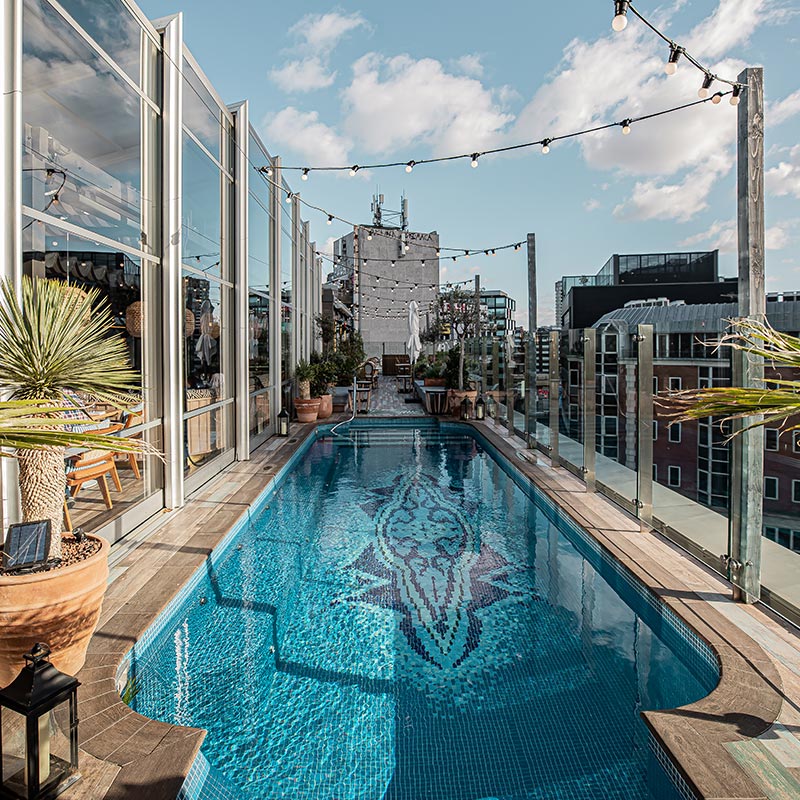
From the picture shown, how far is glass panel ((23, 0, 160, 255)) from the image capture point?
3.33 metres

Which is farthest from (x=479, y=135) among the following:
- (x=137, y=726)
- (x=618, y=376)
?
(x=137, y=726)

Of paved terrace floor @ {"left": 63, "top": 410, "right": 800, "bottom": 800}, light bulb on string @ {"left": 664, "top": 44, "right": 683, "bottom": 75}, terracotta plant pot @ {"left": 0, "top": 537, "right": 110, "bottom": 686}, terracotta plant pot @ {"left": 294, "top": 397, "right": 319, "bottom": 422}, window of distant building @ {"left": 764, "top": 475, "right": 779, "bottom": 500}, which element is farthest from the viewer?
terracotta plant pot @ {"left": 294, "top": 397, "right": 319, "bottom": 422}

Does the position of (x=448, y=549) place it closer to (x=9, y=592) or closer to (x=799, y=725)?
(x=799, y=725)

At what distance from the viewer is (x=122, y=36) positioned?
173 inches

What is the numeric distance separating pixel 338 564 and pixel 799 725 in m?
3.22

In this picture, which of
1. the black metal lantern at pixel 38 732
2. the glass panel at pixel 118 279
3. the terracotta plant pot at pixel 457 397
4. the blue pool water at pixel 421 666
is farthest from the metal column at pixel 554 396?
the black metal lantern at pixel 38 732

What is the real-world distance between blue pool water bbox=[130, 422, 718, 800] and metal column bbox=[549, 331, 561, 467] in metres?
2.10

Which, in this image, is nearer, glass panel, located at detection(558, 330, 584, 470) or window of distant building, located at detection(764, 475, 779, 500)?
window of distant building, located at detection(764, 475, 779, 500)

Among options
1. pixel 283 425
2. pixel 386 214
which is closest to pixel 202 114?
pixel 283 425

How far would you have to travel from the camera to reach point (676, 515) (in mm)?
4402

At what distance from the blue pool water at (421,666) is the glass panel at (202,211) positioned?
9.68 ft

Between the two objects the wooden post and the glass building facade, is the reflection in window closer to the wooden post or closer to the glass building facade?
the glass building facade

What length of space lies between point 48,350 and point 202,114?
4.56 meters

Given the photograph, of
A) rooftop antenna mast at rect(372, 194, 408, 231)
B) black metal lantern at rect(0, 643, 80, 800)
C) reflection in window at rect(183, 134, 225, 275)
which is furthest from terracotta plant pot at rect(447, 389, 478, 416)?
rooftop antenna mast at rect(372, 194, 408, 231)
